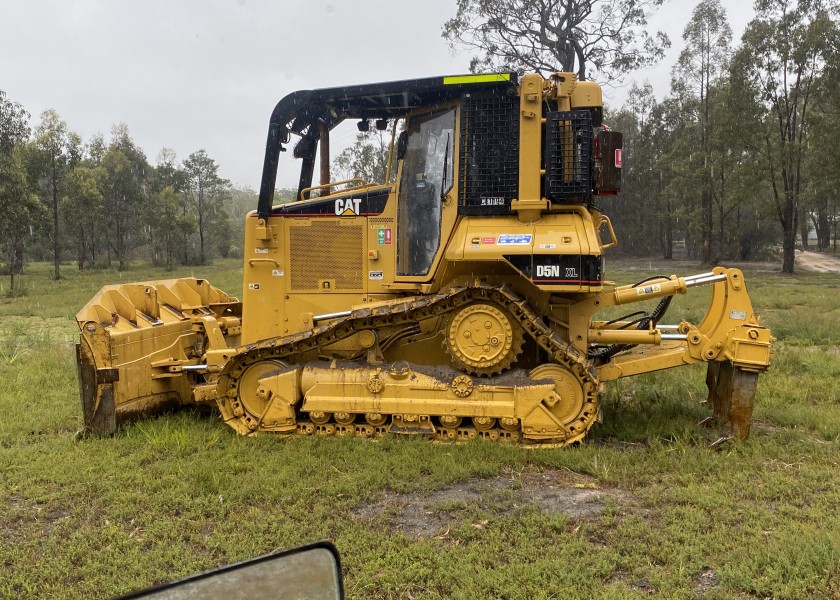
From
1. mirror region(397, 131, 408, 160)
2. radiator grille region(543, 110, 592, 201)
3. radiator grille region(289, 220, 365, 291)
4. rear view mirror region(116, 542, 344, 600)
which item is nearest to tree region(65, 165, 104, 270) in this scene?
radiator grille region(289, 220, 365, 291)

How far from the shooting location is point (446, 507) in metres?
4.05

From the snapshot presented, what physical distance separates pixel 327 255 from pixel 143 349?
2.05 metres

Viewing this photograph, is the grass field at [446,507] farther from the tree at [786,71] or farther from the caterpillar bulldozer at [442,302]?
the tree at [786,71]

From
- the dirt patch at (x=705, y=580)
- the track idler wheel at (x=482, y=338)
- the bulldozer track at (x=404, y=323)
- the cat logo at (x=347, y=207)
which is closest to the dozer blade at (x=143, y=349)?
the bulldozer track at (x=404, y=323)

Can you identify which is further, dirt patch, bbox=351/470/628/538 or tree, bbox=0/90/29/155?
tree, bbox=0/90/29/155

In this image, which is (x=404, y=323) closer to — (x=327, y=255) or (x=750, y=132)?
(x=327, y=255)

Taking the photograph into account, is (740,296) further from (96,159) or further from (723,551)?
(96,159)

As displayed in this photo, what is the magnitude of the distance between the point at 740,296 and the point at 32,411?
7.10 m

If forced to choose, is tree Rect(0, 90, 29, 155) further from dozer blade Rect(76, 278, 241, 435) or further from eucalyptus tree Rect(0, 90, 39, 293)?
dozer blade Rect(76, 278, 241, 435)

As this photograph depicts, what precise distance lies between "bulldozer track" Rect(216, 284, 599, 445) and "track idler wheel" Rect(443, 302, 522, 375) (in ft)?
0.39

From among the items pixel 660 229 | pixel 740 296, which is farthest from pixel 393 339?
pixel 660 229

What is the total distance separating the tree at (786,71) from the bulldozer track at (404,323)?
26923 millimetres

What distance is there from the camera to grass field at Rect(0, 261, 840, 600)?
324 centimetres

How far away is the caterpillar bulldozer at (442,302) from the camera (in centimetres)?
520
